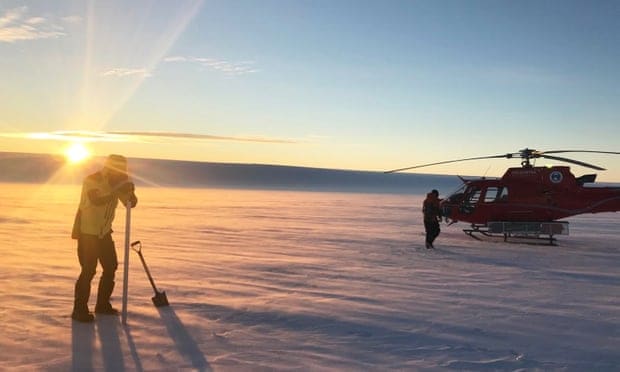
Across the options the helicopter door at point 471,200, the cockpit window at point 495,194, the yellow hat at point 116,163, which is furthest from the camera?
the helicopter door at point 471,200

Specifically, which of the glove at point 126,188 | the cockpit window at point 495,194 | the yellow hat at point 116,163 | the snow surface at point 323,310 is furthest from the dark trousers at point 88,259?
the cockpit window at point 495,194

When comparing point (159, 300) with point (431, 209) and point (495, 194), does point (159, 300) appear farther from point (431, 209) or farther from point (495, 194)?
point (495, 194)

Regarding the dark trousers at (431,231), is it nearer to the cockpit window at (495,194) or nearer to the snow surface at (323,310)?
the snow surface at (323,310)

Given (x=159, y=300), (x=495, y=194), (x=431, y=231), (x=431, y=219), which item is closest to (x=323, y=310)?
(x=159, y=300)

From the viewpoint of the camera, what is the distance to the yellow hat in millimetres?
5324

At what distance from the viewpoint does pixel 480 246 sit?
12.5 m

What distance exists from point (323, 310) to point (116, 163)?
276cm

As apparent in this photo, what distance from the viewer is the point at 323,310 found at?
239 inches

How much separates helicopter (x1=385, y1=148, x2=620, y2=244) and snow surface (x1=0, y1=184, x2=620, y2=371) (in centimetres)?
153

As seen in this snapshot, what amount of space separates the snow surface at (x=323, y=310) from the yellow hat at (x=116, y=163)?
61.0 inches

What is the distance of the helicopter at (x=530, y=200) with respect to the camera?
12930mm

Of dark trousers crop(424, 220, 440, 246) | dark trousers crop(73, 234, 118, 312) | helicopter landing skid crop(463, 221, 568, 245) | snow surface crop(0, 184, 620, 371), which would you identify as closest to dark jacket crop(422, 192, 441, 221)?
dark trousers crop(424, 220, 440, 246)

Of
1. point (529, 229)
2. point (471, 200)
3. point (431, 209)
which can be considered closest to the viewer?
point (431, 209)

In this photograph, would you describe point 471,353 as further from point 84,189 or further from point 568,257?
point 568,257
